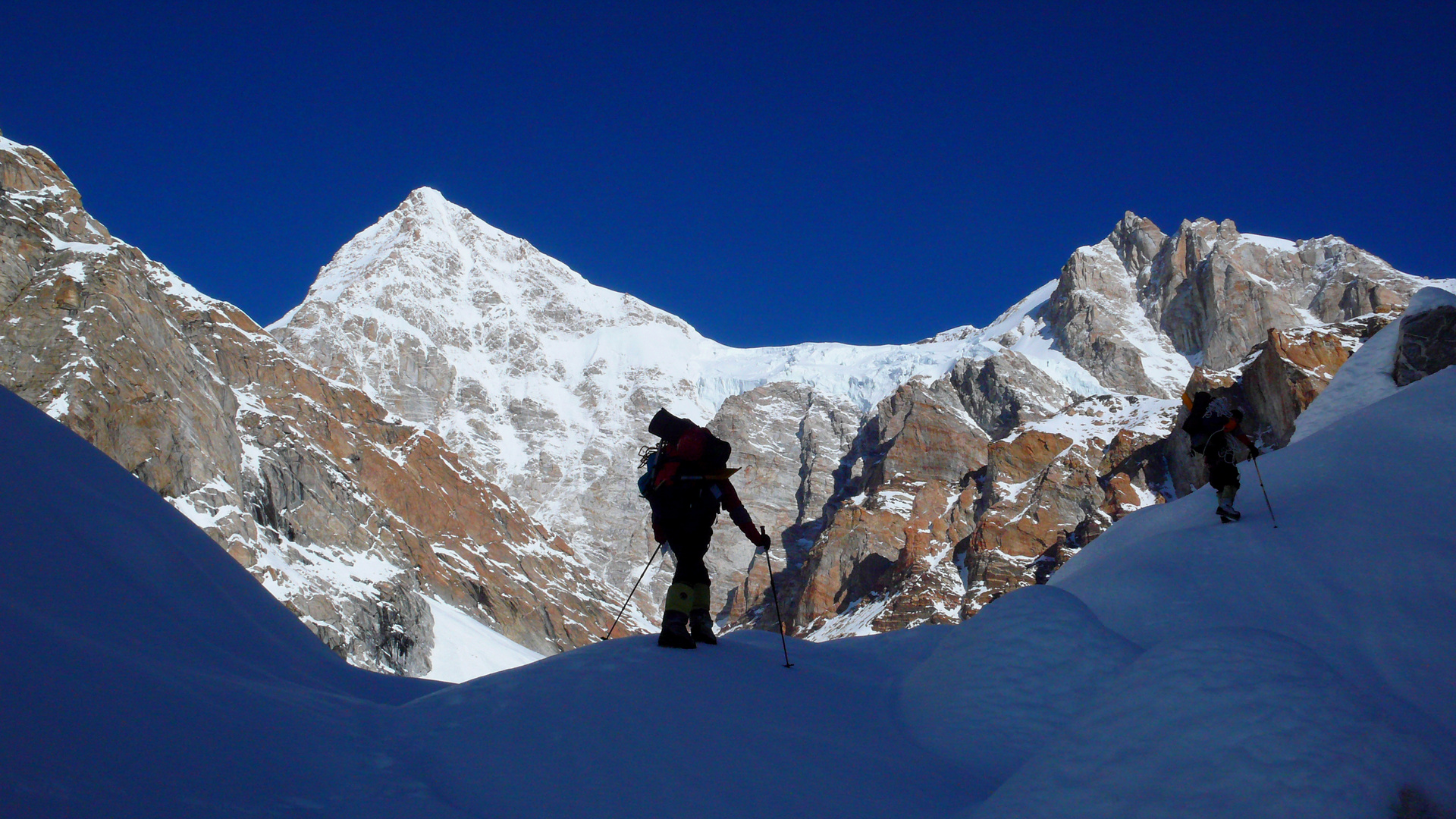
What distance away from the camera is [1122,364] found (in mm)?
176750

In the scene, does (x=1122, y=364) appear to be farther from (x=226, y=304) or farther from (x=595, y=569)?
(x=226, y=304)

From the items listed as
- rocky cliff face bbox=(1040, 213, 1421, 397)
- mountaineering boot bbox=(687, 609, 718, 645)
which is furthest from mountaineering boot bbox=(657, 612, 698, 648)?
rocky cliff face bbox=(1040, 213, 1421, 397)

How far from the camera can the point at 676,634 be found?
6293 mm

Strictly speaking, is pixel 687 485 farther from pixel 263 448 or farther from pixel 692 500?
pixel 263 448

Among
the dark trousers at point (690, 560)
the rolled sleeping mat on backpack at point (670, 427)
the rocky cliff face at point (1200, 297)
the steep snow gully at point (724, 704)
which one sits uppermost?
the rocky cliff face at point (1200, 297)

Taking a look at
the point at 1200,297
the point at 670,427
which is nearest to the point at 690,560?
the point at 670,427

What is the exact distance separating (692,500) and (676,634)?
3.63ft

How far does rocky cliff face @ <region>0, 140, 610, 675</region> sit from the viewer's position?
60500mm

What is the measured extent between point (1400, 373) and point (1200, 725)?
19.0 meters

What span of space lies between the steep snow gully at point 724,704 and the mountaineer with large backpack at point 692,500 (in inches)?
21.3

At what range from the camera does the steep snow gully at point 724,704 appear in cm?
316

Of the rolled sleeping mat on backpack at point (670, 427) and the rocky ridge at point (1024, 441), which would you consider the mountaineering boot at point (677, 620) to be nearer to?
the rolled sleeping mat on backpack at point (670, 427)

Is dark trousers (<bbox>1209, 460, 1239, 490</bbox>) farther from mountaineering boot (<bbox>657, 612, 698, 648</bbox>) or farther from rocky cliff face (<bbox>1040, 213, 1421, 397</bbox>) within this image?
rocky cliff face (<bbox>1040, 213, 1421, 397</bbox>)

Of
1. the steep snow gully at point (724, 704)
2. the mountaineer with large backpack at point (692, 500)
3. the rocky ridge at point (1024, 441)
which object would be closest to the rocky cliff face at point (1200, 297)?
the rocky ridge at point (1024, 441)
